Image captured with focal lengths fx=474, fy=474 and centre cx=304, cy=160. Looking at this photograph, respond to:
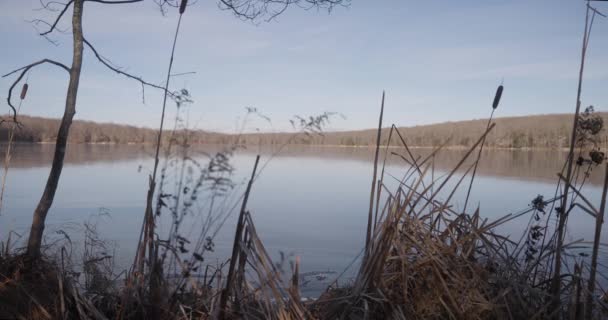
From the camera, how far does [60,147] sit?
3146 millimetres

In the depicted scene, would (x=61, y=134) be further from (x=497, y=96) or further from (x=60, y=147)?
(x=497, y=96)

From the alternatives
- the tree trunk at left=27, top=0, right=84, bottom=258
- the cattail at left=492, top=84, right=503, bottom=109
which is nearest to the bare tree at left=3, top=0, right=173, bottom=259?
the tree trunk at left=27, top=0, right=84, bottom=258

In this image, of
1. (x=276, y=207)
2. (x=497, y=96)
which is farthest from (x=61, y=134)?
(x=276, y=207)

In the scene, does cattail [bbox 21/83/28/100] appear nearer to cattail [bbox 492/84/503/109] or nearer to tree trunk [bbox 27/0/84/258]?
tree trunk [bbox 27/0/84/258]

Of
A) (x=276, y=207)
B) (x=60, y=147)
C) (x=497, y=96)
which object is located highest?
(x=497, y=96)

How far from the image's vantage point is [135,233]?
6145mm

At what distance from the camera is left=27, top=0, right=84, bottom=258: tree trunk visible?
10.3 ft

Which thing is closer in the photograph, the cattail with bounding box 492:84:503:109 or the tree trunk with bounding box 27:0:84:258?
the cattail with bounding box 492:84:503:109

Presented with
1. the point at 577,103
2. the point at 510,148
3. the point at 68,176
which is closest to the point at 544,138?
the point at 510,148

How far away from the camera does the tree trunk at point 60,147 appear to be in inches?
124

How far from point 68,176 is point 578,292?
1281 centimetres

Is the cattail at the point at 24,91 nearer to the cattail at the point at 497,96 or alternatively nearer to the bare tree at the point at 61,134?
the bare tree at the point at 61,134

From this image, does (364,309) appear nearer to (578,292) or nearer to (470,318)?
(470,318)

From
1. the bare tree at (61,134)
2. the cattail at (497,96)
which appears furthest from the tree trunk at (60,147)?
the cattail at (497,96)
